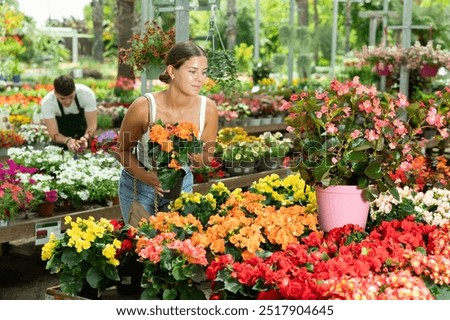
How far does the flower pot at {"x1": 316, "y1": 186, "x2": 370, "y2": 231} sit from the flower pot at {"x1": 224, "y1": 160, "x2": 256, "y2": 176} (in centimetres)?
323

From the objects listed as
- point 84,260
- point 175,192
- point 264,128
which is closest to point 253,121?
point 264,128

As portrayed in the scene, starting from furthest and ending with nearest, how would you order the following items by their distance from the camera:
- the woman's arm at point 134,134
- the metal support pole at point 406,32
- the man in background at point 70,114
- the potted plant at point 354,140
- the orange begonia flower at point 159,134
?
1. the metal support pole at point 406,32
2. the man in background at point 70,114
3. the woman's arm at point 134,134
4. the orange begonia flower at point 159,134
5. the potted plant at point 354,140

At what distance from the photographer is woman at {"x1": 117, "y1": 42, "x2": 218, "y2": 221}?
2.71 m

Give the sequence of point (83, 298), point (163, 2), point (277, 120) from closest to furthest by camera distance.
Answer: point (83, 298) < point (163, 2) < point (277, 120)

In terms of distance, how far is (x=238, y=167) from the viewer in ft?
18.3

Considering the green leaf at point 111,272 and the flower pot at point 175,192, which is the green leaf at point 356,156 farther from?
the green leaf at point 111,272

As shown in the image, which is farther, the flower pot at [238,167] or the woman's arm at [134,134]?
the flower pot at [238,167]

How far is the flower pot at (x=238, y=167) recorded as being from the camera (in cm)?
556

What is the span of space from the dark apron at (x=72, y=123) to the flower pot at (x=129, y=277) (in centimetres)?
301

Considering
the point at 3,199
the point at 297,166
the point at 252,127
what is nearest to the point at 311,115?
the point at 297,166

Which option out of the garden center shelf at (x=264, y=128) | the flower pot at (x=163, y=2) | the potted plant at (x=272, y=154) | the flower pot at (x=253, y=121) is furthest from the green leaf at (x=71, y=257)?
the flower pot at (x=253, y=121)

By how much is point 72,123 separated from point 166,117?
8.32 ft

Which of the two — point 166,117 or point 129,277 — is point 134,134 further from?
point 129,277

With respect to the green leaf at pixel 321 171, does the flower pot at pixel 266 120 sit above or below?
below
